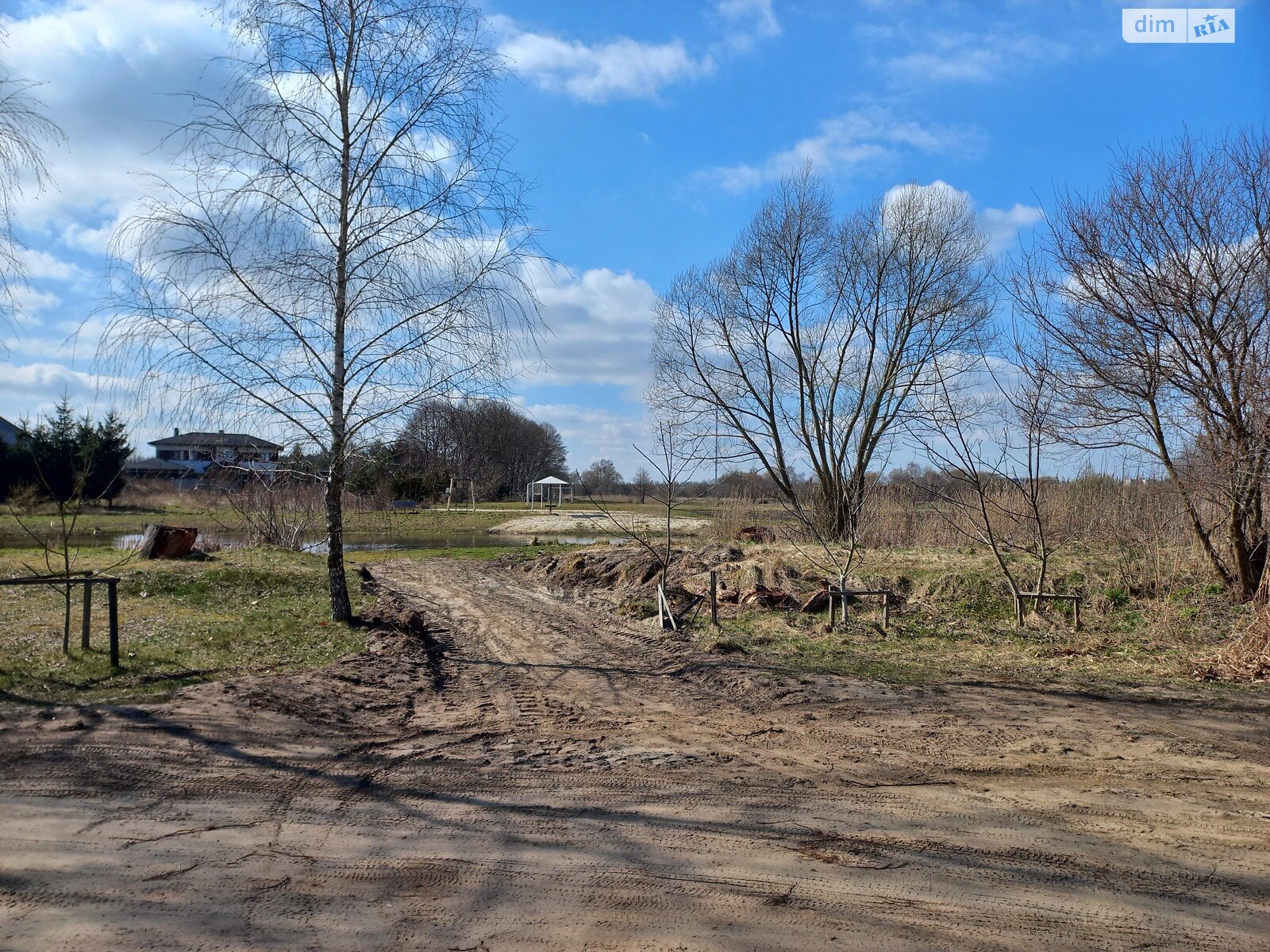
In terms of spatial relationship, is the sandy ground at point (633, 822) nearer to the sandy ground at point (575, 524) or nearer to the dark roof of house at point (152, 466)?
the sandy ground at point (575, 524)

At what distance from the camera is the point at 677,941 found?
3738 mm

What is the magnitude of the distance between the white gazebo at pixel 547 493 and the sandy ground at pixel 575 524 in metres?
6.29

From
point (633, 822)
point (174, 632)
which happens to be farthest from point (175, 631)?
point (633, 822)

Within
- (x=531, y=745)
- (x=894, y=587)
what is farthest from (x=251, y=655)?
(x=894, y=587)

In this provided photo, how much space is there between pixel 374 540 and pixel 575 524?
12.4m

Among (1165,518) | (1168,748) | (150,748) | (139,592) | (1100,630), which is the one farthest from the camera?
(139,592)

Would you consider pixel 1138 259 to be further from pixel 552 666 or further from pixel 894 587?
pixel 552 666

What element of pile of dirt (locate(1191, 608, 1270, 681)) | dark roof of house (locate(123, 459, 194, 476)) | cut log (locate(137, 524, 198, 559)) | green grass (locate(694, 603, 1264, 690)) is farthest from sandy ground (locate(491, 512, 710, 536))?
pile of dirt (locate(1191, 608, 1270, 681))

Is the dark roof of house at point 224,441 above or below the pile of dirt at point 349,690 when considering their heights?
above

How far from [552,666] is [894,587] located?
7.71 m

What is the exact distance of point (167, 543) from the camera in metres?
19.9

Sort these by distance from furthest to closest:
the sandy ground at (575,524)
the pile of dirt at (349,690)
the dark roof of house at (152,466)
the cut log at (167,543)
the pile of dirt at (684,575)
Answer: the sandy ground at (575,524) → the dark roof of house at (152,466) → the cut log at (167,543) → the pile of dirt at (684,575) → the pile of dirt at (349,690)

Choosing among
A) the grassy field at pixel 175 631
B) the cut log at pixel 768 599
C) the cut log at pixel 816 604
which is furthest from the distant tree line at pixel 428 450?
the cut log at pixel 816 604

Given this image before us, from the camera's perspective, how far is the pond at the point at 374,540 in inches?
1067
